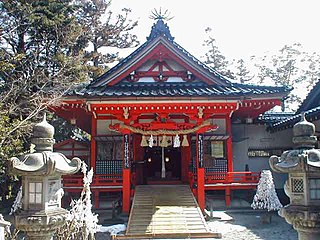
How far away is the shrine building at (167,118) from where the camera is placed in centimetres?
1323

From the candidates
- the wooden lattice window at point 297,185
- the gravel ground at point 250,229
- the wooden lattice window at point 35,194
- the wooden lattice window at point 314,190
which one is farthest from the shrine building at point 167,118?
the wooden lattice window at point 314,190

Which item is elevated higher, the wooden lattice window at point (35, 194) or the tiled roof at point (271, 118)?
the tiled roof at point (271, 118)

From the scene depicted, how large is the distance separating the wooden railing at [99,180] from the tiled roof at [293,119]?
7989 millimetres

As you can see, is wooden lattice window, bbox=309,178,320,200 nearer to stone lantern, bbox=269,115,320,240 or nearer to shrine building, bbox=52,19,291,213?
stone lantern, bbox=269,115,320,240

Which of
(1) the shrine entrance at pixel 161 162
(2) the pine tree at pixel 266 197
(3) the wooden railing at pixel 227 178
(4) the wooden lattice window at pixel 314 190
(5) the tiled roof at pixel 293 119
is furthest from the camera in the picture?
(1) the shrine entrance at pixel 161 162

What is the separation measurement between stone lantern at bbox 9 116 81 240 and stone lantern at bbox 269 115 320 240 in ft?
12.0

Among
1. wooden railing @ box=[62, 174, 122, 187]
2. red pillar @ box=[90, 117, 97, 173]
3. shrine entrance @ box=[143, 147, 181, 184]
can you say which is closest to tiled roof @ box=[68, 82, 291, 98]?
red pillar @ box=[90, 117, 97, 173]

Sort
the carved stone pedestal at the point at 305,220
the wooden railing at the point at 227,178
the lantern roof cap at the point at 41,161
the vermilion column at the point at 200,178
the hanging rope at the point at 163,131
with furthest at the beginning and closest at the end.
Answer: the wooden railing at the point at 227,178 → the hanging rope at the point at 163,131 → the vermilion column at the point at 200,178 → the lantern roof cap at the point at 41,161 → the carved stone pedestal at the point at 305,220

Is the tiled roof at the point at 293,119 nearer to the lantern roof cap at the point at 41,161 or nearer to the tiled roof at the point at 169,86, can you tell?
the tiled roof at the point at 169,86

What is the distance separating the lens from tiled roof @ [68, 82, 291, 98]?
12891 mm

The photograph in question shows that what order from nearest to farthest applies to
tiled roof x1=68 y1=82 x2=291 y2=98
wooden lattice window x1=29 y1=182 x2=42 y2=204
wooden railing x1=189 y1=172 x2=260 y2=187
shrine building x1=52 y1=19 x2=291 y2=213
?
1. wooden lattice window x1=29 y1=182 x2=42 y2=204
2. tiled roof x1=68 y1=82 x2=291 y2=98
3. shrine building x1=52 y1=19 x2=291 y2=213
4. wooden railing x1=189 y1=172 x2=260 y2=187

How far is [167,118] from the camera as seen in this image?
14258mm

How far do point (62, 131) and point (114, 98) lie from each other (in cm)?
1374

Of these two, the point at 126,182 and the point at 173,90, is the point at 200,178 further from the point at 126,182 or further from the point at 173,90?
the point at 173,90
